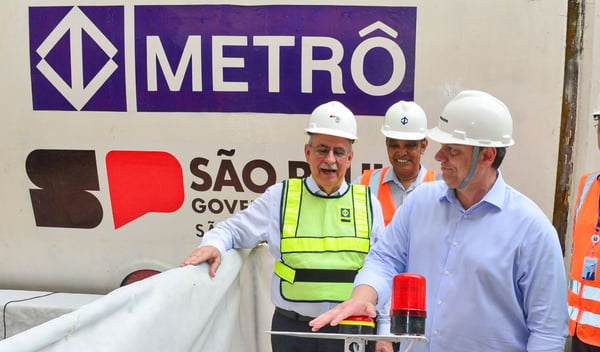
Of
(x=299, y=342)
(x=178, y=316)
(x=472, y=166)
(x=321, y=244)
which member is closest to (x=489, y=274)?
(x=472, y=166)

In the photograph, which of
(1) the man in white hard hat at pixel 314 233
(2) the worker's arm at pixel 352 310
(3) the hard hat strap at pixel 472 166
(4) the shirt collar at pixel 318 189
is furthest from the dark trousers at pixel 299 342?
(3) the hard hat strap at pixel 472 166

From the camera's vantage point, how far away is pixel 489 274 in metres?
1.88

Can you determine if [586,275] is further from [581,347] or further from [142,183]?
[142,183]

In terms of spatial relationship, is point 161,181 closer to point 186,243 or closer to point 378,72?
point 186,243

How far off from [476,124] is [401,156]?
1285mm

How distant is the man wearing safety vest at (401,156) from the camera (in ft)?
10.5

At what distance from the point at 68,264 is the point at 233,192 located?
4.03 feet

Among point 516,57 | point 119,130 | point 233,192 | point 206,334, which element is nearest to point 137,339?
point 206,334

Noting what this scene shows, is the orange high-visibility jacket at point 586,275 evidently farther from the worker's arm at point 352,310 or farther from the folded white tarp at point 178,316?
the folded white tarp at point 178,316

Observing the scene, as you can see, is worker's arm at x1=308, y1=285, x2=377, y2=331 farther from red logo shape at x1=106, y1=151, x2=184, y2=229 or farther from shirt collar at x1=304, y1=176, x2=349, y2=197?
red logo shape at x1=106, y1=151, x2=184, y2=229

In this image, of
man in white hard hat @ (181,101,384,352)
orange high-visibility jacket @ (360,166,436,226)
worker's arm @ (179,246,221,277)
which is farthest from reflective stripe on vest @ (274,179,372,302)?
orange high-visibility jacket @ (360,166,436,226)

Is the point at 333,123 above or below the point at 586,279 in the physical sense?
above

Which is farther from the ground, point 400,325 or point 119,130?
point 119,130

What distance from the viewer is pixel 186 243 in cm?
398
